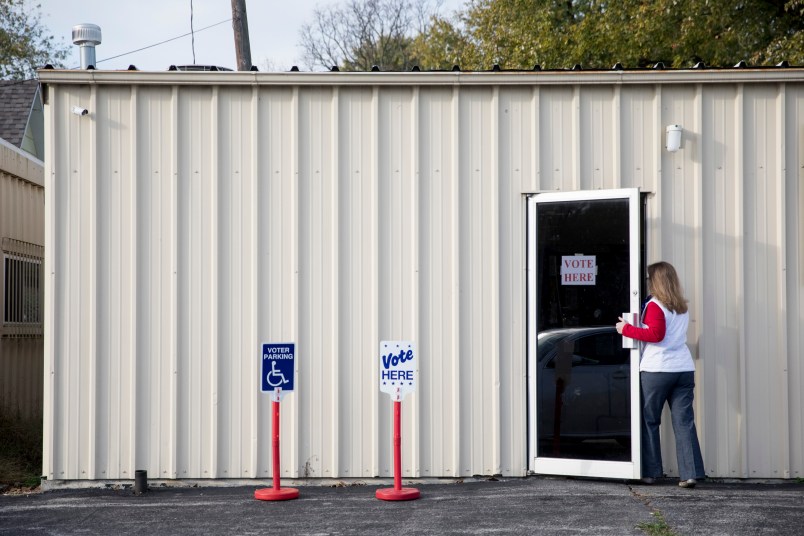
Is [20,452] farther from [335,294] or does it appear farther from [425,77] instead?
[425,77]

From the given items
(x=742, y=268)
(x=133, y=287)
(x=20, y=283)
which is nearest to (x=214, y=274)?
(x=133, y=287)

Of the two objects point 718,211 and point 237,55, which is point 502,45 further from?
point 718,211

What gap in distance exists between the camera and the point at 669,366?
795 centimetres

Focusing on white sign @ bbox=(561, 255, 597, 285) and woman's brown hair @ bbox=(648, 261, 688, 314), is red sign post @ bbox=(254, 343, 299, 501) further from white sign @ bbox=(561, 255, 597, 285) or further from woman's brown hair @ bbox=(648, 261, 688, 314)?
woman's brown hair @ bbox=(648, 261, 688, 314)

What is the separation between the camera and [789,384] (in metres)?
8.42

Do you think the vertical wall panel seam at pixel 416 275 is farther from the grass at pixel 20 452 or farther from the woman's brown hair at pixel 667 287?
the grass at pixel 20 452

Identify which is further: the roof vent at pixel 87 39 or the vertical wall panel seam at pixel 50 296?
the roof vent at pixel 87 39

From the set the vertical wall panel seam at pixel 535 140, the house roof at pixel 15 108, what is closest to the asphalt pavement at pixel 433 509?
the vertical wall panel seam at pixel 535 140

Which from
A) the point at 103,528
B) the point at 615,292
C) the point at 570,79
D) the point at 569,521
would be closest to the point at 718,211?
the point at 615,292

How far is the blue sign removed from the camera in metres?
7.69

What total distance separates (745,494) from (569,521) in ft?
6.02

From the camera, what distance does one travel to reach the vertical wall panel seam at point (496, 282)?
8.40 metres

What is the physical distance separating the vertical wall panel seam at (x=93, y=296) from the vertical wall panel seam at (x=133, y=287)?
28cm

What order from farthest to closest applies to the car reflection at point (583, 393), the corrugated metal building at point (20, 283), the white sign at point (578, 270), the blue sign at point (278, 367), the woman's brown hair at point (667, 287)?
the corrugated metal building at point (20, 283), the white sign at point (578, 270), the car reflection at point (583, 393), the woman's brown hair at point (667, 287), the blue sign at point (278, 367)
